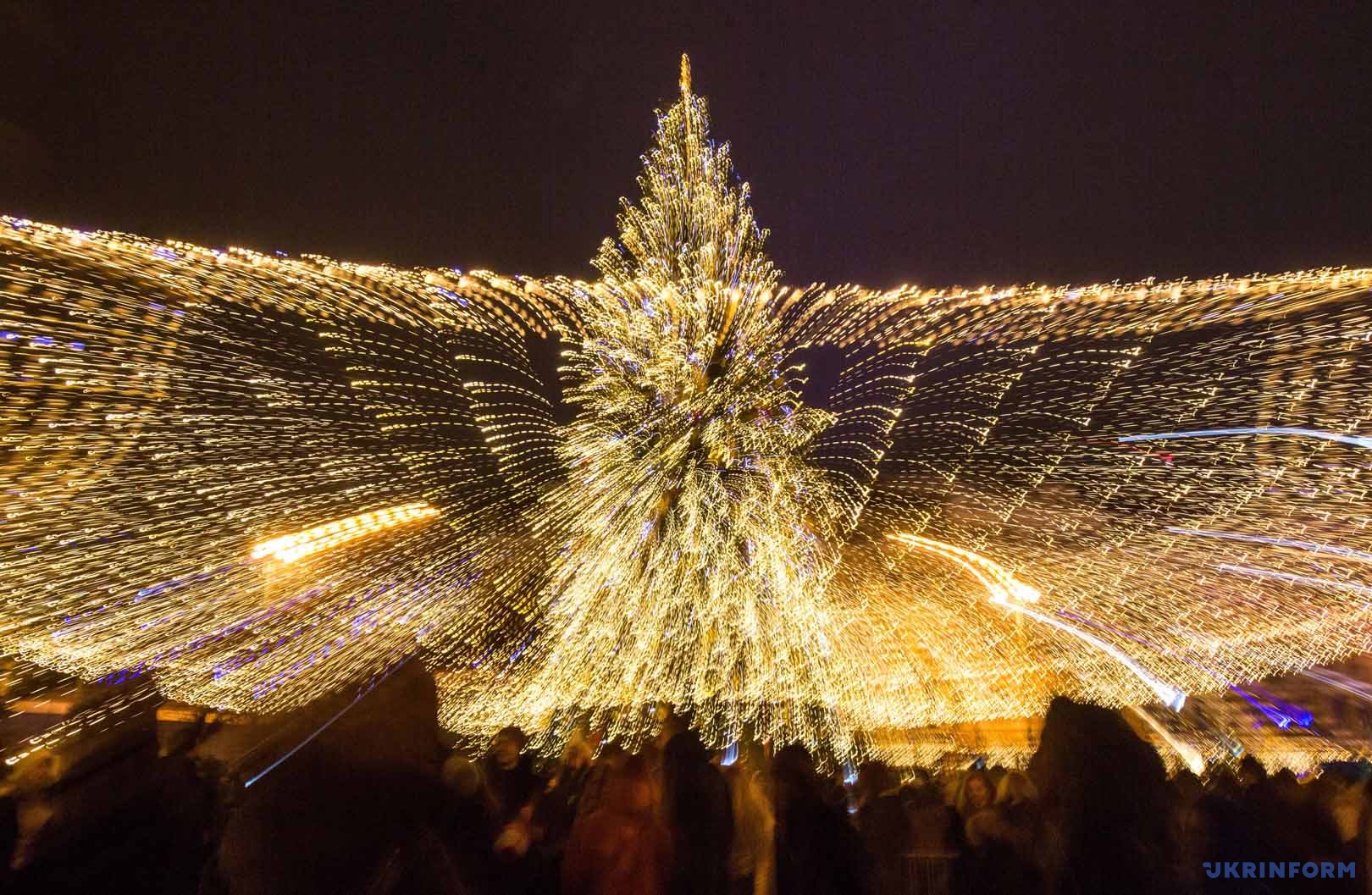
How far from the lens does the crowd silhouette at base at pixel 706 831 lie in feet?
6.89

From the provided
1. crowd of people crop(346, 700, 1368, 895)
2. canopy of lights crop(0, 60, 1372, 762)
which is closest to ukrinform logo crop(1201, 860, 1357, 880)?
crowd of people crop(346, 700, 1368, 895)

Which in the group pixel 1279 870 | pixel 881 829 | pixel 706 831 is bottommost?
pixel 1279 870

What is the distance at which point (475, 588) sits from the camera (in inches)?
281

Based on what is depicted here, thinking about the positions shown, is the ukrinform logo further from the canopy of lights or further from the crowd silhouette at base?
the canopy of lights

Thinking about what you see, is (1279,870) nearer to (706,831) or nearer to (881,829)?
(881,829)

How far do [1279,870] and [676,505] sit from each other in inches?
202

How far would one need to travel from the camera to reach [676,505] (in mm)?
7062

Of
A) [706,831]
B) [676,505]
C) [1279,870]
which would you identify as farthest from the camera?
[676,505]

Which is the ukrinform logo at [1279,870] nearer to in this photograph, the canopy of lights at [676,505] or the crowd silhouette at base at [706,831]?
the crowd silhouette at base at [706,831]

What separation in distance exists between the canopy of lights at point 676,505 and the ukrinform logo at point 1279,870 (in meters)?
2.12

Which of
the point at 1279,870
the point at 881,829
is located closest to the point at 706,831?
the point at 881,829

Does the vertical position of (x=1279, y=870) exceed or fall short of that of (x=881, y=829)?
it falls short

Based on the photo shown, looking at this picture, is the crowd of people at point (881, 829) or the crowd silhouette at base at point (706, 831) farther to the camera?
the crowd of people at point (881, 829)

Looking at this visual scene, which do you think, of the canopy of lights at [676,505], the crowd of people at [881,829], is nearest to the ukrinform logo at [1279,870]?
the crowd of people at [881,829]
